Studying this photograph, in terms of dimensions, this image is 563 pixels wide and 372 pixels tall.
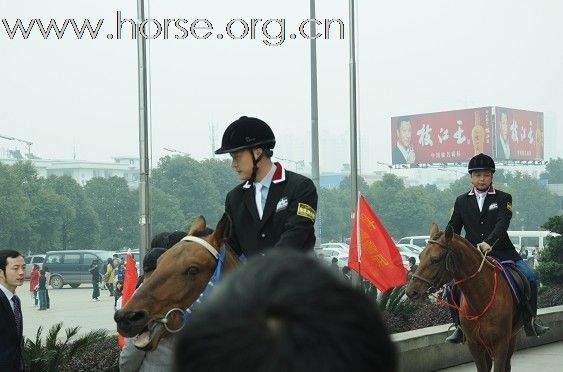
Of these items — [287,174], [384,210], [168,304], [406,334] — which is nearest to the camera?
[168,304]

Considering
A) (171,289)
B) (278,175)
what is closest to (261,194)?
(278,175)

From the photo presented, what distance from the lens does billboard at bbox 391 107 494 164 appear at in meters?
116

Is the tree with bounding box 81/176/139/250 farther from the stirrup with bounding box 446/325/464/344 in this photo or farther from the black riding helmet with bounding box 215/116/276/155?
the black riding helmet with bounding box 215/116/276/155

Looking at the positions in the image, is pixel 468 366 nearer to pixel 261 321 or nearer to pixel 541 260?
pixel 541 260

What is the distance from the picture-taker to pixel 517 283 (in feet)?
35.6

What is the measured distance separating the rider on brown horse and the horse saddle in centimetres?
11

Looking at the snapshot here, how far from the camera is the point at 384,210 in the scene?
304 ft

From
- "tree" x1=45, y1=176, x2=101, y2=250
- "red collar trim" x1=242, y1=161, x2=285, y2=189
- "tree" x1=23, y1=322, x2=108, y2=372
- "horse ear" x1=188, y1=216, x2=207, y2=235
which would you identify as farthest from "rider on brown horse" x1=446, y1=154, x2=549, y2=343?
"tree" x1=45, y1=176, x2=101, y2=250

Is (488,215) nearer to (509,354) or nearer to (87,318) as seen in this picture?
(509,354)

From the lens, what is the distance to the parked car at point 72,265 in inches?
1854

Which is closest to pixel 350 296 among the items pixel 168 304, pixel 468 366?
pixel 168 304

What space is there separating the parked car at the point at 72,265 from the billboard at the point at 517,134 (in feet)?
248

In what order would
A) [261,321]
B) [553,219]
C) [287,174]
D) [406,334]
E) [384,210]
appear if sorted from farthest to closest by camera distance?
1. [384,210]
2. [553,219]
3. [406,334]
4. [287,174]
5. [261,321]

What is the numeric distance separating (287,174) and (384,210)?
87.7 m
